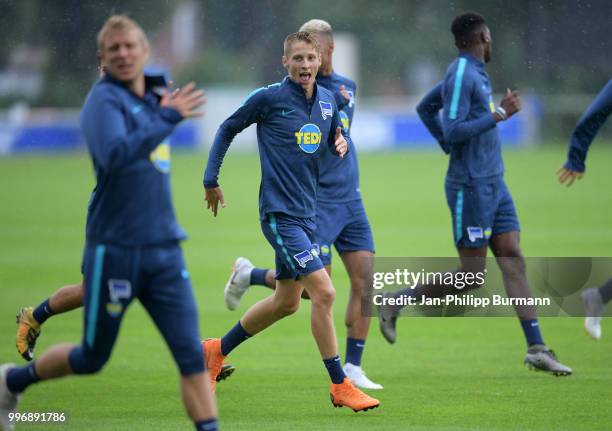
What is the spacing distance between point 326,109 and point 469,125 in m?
1.80

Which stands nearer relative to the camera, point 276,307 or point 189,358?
point 189,358

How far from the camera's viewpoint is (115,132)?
19.5 feet

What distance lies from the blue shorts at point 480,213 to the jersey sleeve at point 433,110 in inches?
29.1

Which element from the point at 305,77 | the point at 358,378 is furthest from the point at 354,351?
the point at 305,77

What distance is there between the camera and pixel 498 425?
748 cm

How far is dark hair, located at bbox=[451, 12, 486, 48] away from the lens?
980cm

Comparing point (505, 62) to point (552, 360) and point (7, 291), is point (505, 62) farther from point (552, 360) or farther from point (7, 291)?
point (552, 360)

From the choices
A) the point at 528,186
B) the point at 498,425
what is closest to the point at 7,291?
the point at 498,425

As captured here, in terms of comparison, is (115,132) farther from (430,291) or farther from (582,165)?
(582,165)

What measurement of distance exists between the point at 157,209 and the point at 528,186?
22.6 metres

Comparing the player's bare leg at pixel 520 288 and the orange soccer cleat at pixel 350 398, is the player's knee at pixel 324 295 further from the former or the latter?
the player's bare leg at pixel 520 288

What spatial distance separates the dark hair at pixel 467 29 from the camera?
9.80 meters

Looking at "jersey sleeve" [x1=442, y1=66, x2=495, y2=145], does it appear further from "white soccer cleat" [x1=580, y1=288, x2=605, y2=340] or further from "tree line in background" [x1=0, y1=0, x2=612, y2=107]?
"tree line in background" [x1=0, y1=0, x2=612, y2=107]

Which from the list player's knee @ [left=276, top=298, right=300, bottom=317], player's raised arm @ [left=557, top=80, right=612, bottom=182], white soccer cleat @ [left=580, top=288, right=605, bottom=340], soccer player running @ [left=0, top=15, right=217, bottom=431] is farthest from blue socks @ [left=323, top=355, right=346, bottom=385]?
player's raised arm @ [left=557, top=80, right=612, bottom=182]
